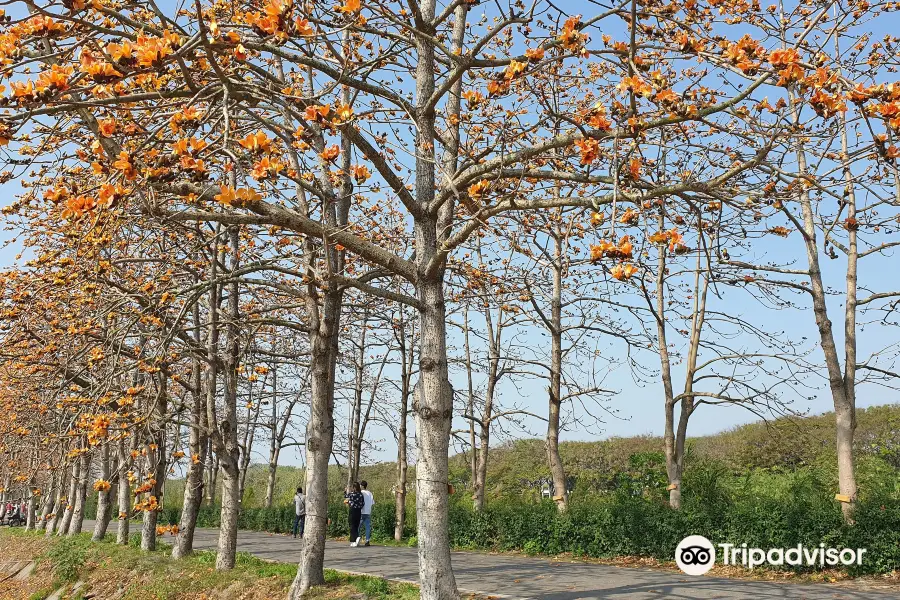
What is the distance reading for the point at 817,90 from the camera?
3.71m

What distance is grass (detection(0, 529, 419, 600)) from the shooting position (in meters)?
7.47

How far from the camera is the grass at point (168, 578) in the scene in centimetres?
747

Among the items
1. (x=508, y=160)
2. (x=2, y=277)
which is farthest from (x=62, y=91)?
(x=2, y=277)

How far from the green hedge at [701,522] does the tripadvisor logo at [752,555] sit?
76 millimetres

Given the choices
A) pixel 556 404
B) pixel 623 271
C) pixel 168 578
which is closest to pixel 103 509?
pixel 168 578

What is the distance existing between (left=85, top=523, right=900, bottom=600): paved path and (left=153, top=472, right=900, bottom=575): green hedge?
76cm

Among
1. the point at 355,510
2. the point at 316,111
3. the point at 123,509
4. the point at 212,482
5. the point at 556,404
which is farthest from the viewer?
the point at 212,482

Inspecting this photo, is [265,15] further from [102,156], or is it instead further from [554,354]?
[554,354]

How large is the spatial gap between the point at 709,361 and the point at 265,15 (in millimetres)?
9458

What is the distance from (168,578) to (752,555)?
26.6 feet

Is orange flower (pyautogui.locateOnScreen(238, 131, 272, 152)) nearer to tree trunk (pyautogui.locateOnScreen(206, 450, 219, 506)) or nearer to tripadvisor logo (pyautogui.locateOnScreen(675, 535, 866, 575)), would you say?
tripadvisor logo (pyautogui.locateOnScreen(675, 535, 866, 575))

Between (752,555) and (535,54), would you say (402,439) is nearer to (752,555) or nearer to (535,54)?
(752,555)

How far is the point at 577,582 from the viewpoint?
799cm

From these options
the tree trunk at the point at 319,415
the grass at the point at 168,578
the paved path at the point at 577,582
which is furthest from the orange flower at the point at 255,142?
the paved path at the point at 577,582
